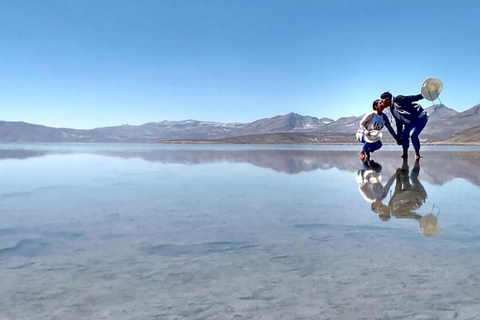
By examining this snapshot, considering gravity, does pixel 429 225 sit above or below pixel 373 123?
below

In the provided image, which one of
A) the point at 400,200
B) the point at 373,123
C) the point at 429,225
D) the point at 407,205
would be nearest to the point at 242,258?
the point at 429,225

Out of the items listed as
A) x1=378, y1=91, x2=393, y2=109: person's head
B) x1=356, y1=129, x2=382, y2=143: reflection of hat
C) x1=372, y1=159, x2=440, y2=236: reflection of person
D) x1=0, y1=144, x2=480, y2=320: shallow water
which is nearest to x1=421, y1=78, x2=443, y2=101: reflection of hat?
x1=378, y1=91, x2=393, y2=109: person's head

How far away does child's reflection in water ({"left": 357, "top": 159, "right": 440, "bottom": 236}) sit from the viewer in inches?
182

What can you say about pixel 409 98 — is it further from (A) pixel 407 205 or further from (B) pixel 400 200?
(A) pixel 407 205

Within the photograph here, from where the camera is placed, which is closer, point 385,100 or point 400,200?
point 400,200

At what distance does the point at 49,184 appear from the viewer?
8.98 m

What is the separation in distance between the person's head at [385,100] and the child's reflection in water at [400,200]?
592 cm

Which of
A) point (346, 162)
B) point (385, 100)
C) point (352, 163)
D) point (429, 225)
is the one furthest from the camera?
point (346, 162)

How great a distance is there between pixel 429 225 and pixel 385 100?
10854 mm

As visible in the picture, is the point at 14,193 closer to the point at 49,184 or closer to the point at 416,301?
the point at 49,184

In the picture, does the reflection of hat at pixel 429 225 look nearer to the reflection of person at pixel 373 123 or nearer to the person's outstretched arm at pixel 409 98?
the reflection of person at pixel 373 123

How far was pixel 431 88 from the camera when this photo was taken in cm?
1452

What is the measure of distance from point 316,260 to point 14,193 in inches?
260

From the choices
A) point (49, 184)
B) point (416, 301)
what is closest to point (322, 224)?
point (416, 301)
